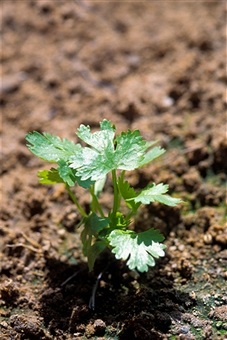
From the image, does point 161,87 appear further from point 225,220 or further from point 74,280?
point 74,280

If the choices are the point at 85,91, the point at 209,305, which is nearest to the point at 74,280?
the point at 209,305

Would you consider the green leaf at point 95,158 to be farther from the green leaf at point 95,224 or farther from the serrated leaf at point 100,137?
the green leaf at point 95,224

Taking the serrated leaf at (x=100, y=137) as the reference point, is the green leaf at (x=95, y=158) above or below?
below

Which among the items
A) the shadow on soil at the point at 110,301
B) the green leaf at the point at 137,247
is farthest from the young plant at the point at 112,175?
the shadow on soil at the point at 110,301

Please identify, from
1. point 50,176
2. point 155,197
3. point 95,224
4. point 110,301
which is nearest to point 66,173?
point 50,176

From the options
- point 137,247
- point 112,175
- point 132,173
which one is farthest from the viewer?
point 132,173

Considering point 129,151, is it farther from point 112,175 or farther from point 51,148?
point 51,148

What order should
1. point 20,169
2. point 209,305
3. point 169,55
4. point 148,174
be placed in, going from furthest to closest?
point 169,55
point 20,169
point 148,174
point 209,305

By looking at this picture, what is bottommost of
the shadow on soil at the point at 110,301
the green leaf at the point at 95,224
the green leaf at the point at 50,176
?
the shadow on soil at the point at 110,301
